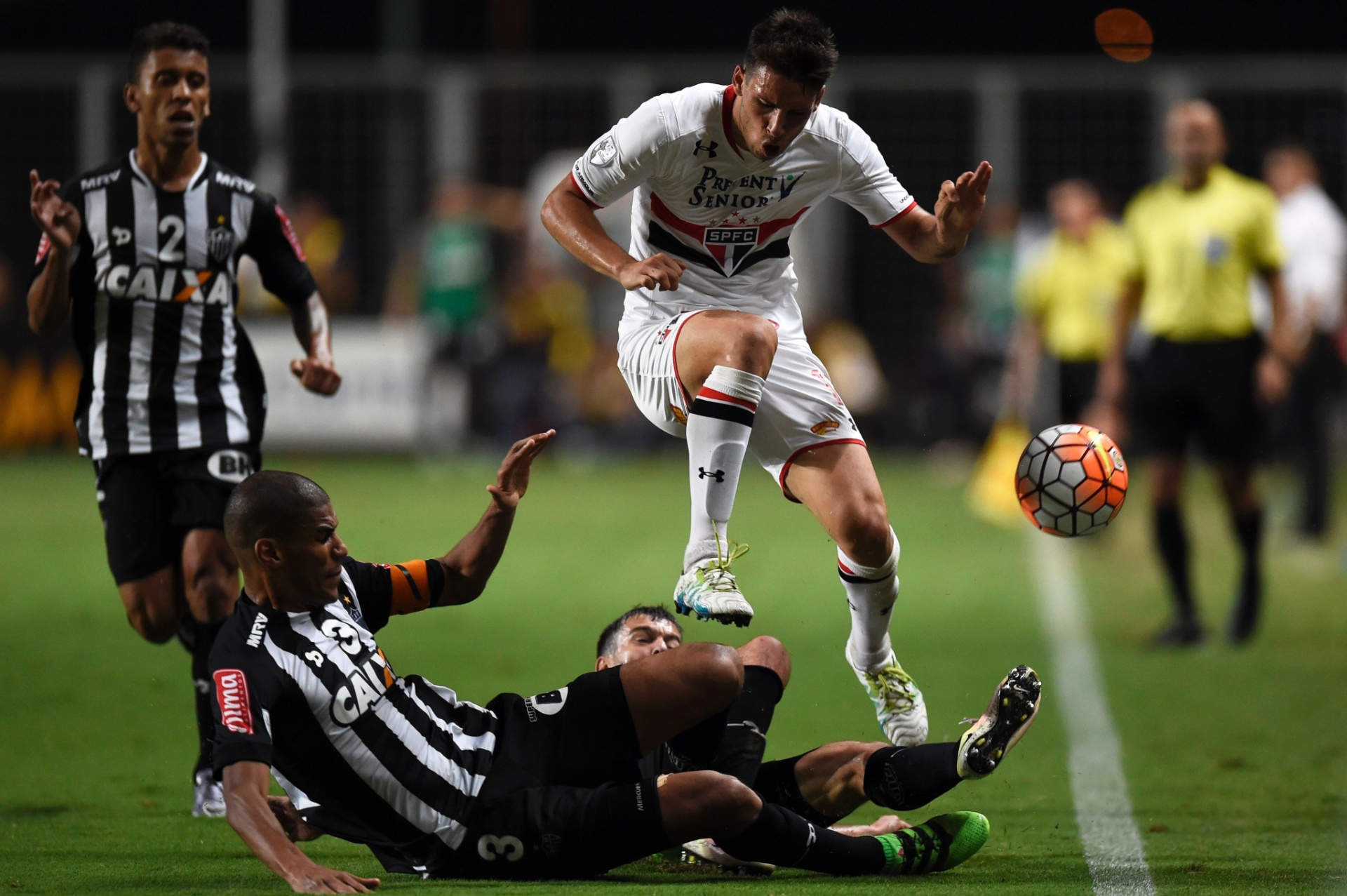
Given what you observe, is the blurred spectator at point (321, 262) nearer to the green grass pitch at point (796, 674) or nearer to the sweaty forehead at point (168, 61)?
the green grass pitch at point (796, 674)

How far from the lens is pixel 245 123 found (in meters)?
19.4

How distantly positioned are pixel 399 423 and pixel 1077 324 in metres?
8.22

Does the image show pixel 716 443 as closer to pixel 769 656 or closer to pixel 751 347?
pixel 751 347

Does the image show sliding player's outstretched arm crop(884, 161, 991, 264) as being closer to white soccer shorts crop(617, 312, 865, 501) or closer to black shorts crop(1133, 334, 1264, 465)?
white soccer shorts crop(617, 312, 865, 501)

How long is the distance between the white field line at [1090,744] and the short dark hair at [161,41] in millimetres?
3979

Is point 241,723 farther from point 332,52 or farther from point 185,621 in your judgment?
point 332,52

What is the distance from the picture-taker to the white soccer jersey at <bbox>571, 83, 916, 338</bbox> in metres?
5.57

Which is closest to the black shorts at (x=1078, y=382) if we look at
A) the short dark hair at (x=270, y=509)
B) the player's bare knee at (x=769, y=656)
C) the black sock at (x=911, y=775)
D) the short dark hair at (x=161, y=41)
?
the player's bare knee at (x=769, y=656)

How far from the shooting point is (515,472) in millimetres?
5141

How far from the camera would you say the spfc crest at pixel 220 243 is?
6281 mm

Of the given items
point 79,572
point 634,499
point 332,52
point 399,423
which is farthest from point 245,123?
point 79,572

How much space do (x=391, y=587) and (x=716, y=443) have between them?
3.65ft

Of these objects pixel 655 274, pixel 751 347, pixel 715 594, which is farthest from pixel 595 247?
pixel 715 594

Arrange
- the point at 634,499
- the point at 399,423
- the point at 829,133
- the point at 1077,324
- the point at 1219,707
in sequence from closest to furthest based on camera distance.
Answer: the point at 829,133, the point at 1219,707, the point at 1077,324, the point at 634,499, the point at 399,423
